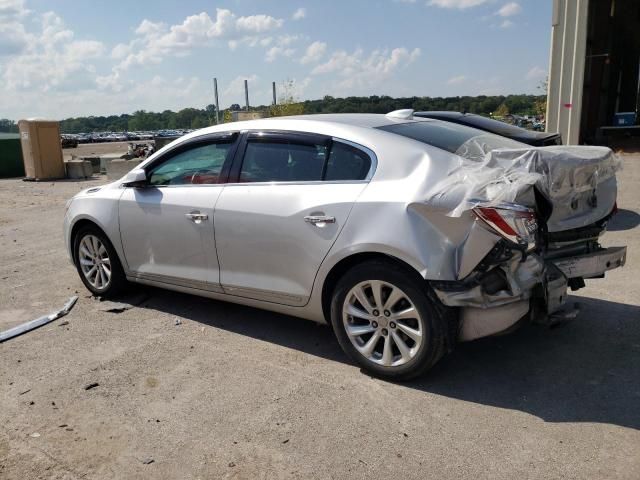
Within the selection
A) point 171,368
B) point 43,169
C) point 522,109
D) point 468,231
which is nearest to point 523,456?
point 468,231

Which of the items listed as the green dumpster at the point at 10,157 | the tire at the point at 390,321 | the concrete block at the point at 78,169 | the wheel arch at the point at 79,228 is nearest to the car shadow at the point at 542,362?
the tire at the point at 390,321

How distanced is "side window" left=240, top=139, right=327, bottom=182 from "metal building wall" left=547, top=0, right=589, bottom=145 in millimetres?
10799

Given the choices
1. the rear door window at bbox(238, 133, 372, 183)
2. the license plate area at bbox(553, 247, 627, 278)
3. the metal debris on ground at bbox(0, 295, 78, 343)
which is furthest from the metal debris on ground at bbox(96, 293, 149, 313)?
the license plate area at bbox(553, 247, 627, 278)

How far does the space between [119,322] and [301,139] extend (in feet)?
7.75

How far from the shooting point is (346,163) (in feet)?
12.9

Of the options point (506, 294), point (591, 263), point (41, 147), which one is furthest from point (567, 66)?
point (41, 147)

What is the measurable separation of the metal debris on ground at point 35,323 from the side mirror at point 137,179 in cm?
137

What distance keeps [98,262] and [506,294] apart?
3.92 meters

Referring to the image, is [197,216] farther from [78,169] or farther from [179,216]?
[78,169]

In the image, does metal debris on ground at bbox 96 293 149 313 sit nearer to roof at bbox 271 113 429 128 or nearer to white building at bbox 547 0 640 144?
roof at bbox 271 113 429 128

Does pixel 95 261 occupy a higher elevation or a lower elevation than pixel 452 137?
lower

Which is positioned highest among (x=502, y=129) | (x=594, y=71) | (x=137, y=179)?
(x=594, y=71)

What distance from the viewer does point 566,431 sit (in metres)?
3.09

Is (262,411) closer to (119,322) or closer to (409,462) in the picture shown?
(409,462)
